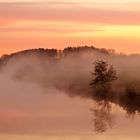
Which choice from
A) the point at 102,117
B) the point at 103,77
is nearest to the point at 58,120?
the point at 102,117

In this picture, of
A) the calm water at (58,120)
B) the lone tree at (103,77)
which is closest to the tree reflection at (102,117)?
the calm water at (58,120)

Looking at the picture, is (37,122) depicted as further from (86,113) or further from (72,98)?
(72,98)

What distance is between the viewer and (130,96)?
46906 millimetres

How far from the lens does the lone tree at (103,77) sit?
5156 cm

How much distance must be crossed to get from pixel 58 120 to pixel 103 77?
18.6 meters

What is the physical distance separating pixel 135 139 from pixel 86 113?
11.5 metres

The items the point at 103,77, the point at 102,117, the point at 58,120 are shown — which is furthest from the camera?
the point at 103,77

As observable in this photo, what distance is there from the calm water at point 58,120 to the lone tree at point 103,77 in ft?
9.38

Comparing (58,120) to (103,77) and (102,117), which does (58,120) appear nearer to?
(102,117)

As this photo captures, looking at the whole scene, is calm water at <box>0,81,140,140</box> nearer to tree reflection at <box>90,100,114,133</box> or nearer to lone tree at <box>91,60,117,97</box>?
tree reflection at <box>90,100,114,133</box>

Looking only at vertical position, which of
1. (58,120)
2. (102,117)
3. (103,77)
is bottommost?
(58,120)

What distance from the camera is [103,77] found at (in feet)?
174

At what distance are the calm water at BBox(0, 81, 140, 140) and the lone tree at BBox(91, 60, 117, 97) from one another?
2860 mm

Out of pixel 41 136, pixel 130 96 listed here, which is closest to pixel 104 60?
pixel 130 96
